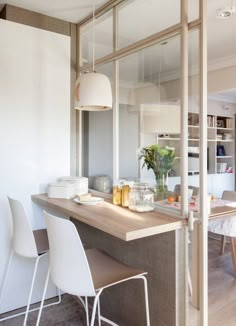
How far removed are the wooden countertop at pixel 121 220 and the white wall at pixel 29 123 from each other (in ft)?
1.40

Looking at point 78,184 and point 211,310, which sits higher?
point 78,184

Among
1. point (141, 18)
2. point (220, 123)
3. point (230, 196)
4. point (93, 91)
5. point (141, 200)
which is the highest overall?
point (141, 18)

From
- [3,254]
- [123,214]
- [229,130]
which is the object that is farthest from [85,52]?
[229,130]

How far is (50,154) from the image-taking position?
2.62m

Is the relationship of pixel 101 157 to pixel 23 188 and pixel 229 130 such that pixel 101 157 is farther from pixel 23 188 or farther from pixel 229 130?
pixel 229 130

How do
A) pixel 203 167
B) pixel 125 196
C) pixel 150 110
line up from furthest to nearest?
pixel 150 110 → pixel 125 196 → pixel 203 167

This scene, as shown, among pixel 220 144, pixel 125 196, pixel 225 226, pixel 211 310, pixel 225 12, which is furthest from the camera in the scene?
pixel 220 144

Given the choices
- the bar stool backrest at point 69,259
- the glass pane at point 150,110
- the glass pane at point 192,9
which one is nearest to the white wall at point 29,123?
the glass pane at point 150,110

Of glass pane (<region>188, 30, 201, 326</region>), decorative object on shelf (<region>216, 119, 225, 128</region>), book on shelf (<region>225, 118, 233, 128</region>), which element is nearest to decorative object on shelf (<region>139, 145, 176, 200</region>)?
glass pane (<region>188, 30, 201, 326</region>)

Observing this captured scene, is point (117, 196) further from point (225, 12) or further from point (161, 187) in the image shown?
point (225, 12)

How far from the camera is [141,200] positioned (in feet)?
6.67

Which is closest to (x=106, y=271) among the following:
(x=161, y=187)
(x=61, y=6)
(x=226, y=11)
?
(x=161, y=187)

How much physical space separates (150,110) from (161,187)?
3.38 ft

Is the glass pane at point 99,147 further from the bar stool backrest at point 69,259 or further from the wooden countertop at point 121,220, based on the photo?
the bar stool backrest at point 69,259
